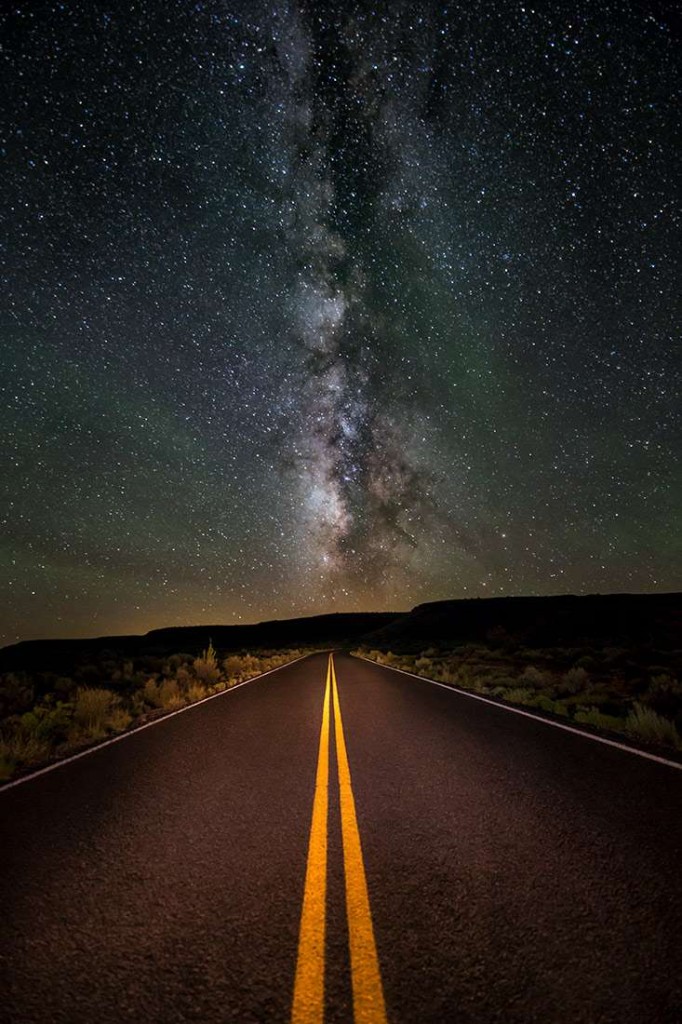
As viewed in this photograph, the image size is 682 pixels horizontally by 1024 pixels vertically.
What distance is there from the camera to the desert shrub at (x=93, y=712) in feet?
29.6

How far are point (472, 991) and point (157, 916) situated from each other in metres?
1.64

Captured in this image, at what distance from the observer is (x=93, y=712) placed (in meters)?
9.95

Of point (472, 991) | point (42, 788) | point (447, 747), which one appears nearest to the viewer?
point (472, 991)

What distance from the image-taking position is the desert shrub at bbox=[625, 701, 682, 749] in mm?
7148

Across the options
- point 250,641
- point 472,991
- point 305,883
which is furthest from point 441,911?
point 250,641

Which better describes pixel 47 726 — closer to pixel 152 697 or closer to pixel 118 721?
pixel 118 721

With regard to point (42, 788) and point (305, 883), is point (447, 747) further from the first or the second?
point (42, 788)

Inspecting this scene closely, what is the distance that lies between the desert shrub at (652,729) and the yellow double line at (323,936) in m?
5.39

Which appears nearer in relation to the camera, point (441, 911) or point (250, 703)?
point (441, 911)

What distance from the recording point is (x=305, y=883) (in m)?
2.96

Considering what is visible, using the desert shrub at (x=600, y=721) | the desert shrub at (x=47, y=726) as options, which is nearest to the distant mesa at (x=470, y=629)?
the desert shrub at (x=47, y=726)

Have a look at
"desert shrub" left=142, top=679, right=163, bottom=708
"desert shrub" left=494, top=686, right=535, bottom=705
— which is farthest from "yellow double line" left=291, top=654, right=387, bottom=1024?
"desert shrub" left=142, top=679, right=163, bottom=708

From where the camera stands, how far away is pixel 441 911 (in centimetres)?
261

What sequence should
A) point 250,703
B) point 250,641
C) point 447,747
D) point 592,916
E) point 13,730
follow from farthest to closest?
1. point 250,641
2. point 250,703
3. point 13,730
4. point 447,747
5. point 592,916
